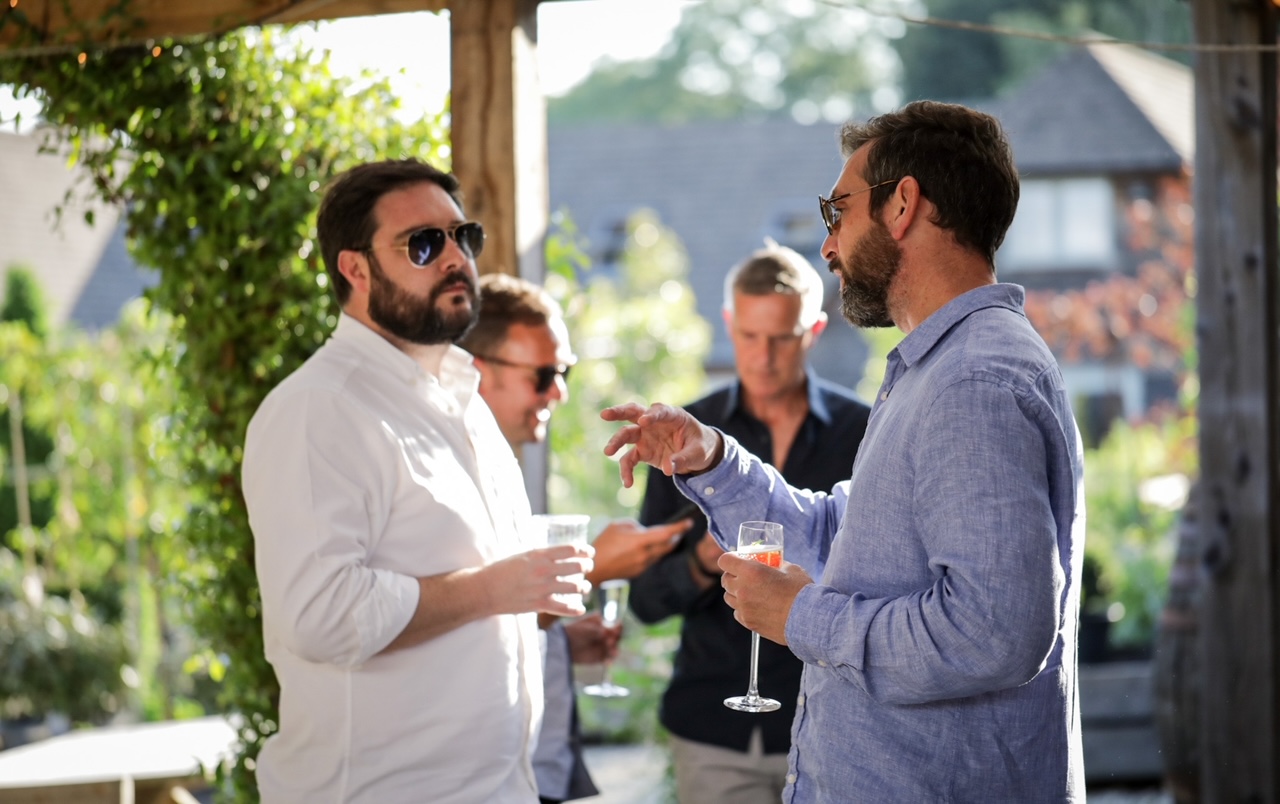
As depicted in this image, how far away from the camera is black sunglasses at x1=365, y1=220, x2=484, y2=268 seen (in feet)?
9.30

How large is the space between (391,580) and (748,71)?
111 ft

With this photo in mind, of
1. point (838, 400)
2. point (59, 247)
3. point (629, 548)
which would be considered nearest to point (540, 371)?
point (629, 548)

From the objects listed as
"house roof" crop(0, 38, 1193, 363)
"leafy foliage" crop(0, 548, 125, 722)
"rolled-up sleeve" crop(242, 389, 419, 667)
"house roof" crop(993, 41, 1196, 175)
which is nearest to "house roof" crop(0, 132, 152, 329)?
"house roof" crop(0, 38, 1193, 363)

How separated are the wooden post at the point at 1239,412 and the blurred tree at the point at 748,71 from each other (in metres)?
29.4

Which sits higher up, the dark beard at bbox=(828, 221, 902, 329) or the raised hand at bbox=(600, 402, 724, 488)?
the dark beard at bbox=(828, 221, 902, 329)

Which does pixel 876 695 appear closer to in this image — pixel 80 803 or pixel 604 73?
pixel 80 803

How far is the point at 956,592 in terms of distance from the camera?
1854 mm

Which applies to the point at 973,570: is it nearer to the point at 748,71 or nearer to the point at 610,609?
the point at 610,609

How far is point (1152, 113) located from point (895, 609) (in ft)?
67.6

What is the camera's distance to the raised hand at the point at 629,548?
10.3ft

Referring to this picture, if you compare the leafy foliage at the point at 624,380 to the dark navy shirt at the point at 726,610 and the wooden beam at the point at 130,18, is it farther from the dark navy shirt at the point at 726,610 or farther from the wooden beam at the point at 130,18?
the wooden beam at the point at 130,18

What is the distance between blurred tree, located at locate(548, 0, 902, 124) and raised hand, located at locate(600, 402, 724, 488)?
31.5 metres

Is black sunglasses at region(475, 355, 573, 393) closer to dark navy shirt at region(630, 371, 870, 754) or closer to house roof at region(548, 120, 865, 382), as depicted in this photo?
dark navy shirt at region(630, 371, 870, 754)

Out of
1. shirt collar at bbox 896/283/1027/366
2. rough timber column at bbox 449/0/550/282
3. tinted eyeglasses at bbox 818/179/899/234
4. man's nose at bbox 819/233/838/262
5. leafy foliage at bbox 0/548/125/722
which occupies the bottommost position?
leafy foliage at bbox 0/548/125/722
